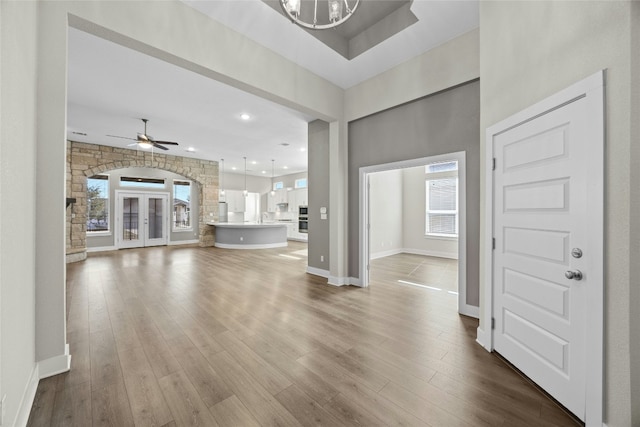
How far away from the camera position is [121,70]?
3.59m

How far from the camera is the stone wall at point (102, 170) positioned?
705 cm

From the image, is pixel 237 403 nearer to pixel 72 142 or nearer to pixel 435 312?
pixel 435 312

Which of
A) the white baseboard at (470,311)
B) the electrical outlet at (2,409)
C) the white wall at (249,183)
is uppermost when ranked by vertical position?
the white wall at (249,183)

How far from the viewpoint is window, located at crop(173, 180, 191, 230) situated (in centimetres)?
992

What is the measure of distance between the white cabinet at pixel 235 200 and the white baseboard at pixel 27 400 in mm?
9909

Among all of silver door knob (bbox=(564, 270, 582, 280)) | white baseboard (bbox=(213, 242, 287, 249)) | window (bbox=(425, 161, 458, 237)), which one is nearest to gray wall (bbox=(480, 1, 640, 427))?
silver door knob (bbox=(564, 270, 582, 280))

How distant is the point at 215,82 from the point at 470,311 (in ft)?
16.3

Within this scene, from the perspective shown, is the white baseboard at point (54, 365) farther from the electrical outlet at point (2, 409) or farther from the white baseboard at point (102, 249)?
the white baseboard at point (102, 249)

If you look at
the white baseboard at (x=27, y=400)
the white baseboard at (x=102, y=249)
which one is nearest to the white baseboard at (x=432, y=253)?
the white baseboard at (x=27, y=400)

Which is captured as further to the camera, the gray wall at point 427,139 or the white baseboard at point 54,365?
the gray wall at point 427,139

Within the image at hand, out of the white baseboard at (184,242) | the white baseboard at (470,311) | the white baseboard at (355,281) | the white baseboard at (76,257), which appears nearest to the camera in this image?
the white baseboard at (470,311)

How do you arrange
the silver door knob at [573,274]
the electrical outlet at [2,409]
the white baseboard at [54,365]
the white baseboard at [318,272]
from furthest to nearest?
the white baseboard at [318,272] < the white baseboard at [54,365] < the silver door knob at [573,274] < the electrical outlet at [2,409]

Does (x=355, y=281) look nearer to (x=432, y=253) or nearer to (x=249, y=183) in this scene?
(x=432, y=253)

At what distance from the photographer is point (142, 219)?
920 cm
